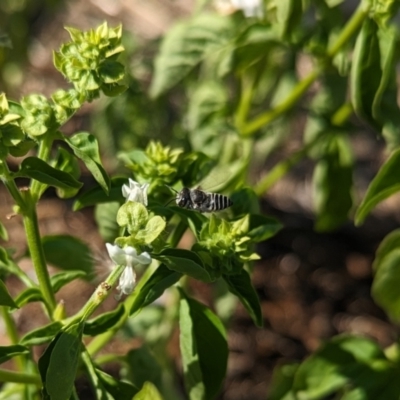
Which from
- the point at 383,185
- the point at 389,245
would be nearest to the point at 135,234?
the point at 383,185

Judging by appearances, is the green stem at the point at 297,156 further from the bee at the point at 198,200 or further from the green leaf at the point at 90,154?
the green leaf at the point at 90,154

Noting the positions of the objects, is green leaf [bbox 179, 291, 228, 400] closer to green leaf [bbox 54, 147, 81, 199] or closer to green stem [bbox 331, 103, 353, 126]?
green leaf [bbox 54, 147, 81, 199]

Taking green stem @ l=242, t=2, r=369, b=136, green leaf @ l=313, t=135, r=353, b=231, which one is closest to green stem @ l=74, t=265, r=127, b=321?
green stem @ l=242, t=2, r=369, b=136

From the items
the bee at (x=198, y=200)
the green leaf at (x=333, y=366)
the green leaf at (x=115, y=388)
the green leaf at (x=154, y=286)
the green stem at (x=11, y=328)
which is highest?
the bee at (x=198, y=200)

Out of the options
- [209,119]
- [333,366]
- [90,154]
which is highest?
[90,154]

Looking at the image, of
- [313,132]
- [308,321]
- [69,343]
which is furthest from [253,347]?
[69,343]

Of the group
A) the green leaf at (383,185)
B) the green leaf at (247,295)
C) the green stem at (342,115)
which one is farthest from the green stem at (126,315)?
the green stem at (342,115)

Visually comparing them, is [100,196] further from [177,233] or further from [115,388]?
[115,388]
